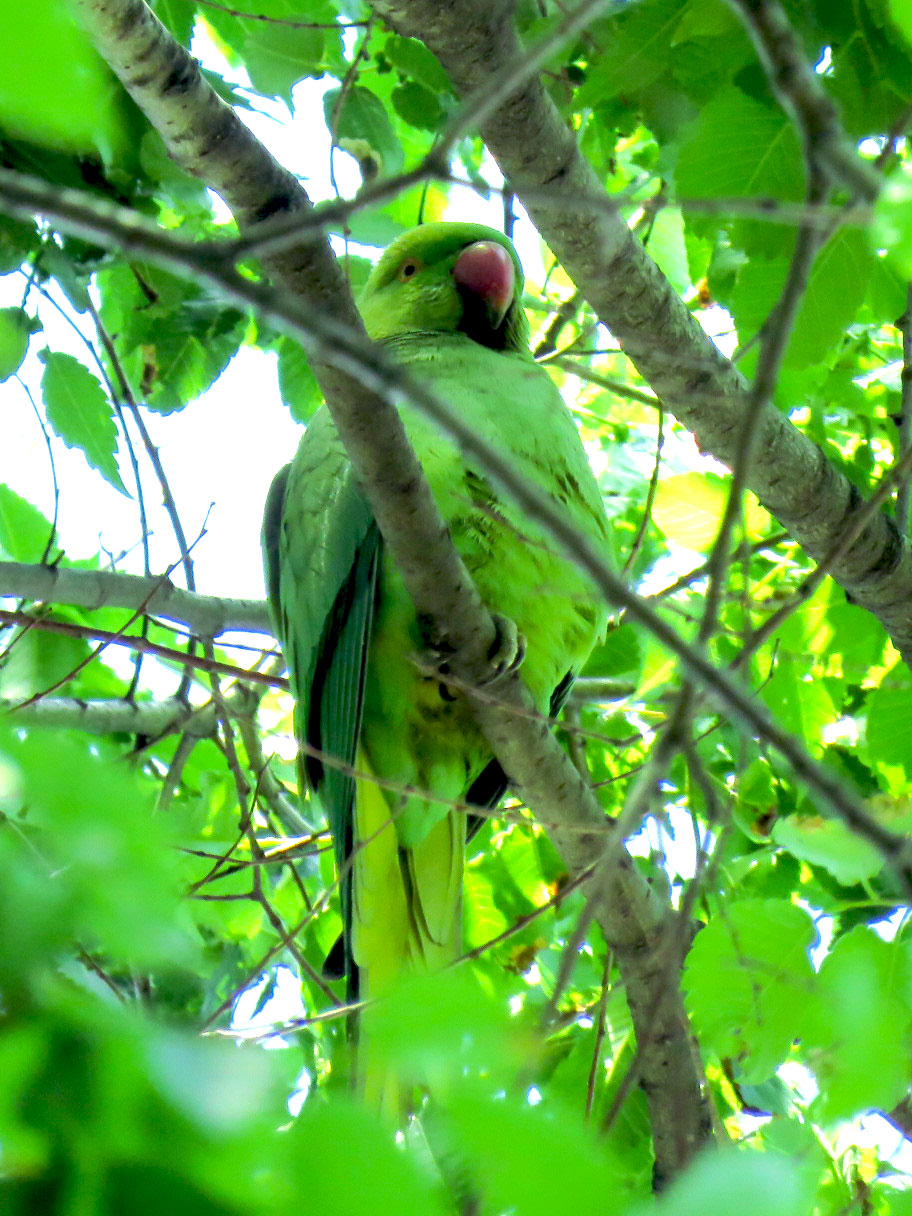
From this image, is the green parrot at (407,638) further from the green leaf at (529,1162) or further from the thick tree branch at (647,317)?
the green leaf at (529,1162)

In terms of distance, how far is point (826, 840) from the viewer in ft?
4.88

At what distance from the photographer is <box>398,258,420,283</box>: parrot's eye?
10.2 ft

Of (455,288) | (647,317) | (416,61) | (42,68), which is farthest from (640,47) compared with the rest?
(42,68)

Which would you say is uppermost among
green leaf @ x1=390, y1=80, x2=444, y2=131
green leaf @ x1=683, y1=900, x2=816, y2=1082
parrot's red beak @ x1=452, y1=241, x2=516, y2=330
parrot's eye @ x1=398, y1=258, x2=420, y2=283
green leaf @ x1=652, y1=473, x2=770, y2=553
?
green leaf @ x1=390, y1=80, x2=444, y2=131

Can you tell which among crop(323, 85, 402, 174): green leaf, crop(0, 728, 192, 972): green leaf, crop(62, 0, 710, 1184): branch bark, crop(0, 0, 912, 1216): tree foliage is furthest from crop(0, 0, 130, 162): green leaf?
crop(323, 85, 402, 174): green leaf

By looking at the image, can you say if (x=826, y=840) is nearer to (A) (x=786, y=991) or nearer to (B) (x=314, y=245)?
(A) (x=786, y=991)

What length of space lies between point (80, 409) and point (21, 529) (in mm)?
609

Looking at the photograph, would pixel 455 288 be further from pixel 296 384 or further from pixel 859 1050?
pixel 859 1050

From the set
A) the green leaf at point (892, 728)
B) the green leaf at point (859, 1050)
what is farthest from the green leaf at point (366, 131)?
the green leaf at point (859, 1050)

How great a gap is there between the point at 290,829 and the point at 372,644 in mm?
975

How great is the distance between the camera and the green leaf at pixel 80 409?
7.64 feet

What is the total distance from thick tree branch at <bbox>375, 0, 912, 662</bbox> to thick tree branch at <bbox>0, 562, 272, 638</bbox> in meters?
1.03

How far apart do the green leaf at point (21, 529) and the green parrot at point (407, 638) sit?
63 cm

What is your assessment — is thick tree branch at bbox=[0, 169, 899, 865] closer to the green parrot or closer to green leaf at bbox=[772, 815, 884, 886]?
green leaf at bbox=[772, 815, 884, 886]
